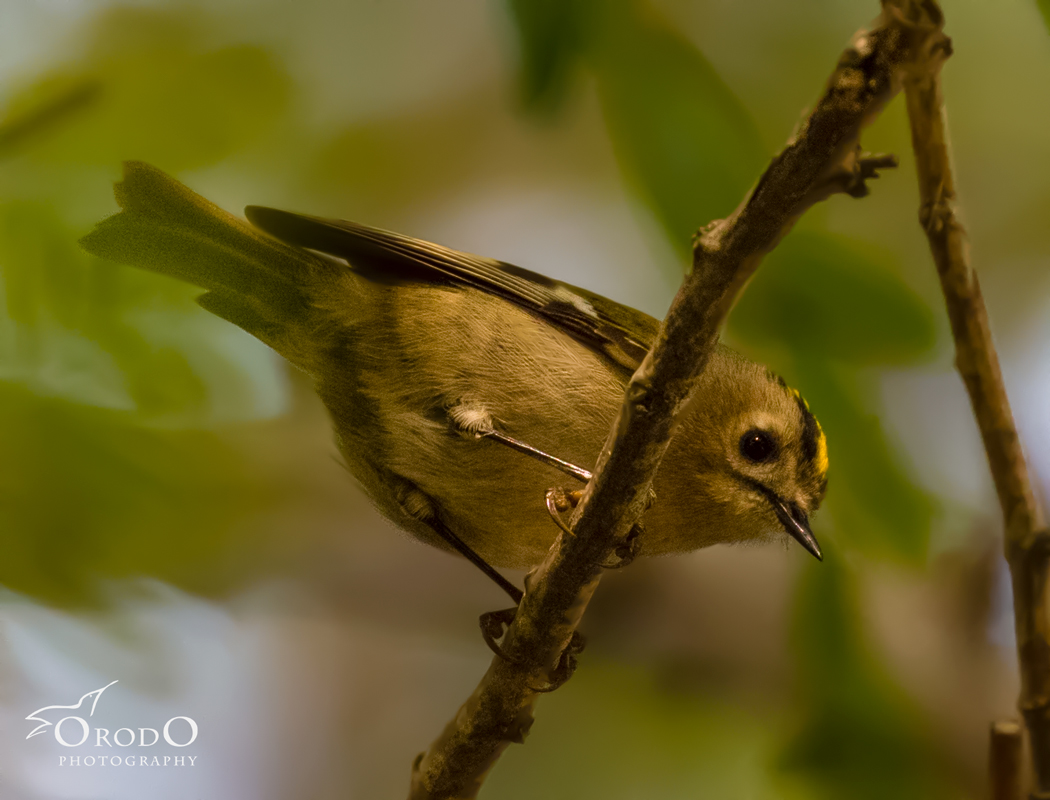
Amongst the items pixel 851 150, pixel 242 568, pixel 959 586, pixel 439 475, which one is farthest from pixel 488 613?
pixel 851 150

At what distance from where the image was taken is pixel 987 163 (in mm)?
832

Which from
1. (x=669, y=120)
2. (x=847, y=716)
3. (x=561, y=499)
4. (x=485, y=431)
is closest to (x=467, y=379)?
(x=485, y=431)

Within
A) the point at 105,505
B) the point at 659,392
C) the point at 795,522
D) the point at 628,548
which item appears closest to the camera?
the point at 659,392

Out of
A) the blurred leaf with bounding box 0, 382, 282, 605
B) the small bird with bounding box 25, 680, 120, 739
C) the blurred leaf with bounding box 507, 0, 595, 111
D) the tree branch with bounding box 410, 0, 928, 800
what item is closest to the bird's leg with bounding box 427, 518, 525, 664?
the tree branch with bounding box 410, 0, 928, 800

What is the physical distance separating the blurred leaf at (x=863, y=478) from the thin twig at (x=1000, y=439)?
0.11 metres

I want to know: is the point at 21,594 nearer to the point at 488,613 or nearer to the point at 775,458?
the point at 488,613

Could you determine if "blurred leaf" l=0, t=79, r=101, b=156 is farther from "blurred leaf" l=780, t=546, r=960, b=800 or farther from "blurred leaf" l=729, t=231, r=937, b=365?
"blurred leaf" l=780, t=546, r=960, b=800

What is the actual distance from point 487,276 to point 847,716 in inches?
27.2

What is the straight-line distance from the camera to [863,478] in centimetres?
92

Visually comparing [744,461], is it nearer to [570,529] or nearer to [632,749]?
[570,529]

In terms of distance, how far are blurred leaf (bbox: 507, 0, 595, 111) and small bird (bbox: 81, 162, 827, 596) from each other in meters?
0.23

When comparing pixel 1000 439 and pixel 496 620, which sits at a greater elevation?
pixel 1000 439

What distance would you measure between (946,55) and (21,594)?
1.14 metres

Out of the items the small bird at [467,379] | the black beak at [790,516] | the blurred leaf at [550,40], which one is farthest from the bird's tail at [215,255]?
the black beak at [790,516]
